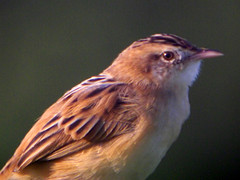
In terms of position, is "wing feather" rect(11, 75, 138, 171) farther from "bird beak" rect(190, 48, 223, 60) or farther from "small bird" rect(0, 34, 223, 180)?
"bird beak" rect(190, 48, 223, 60)

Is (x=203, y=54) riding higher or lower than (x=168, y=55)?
lower

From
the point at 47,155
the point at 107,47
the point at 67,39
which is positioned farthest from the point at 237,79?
the point at 47,155

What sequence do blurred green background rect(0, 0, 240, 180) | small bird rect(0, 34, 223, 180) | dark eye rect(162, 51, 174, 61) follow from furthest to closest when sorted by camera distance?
blurred green background rect(0, 0, 240, 180) → dark eye rect(162, 51, 174, 61) → small bird rect(0, 34, 223, 180)

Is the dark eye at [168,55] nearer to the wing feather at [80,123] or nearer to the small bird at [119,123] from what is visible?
the small bird at [119,123]

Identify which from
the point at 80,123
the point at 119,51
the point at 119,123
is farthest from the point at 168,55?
the point at 119,51

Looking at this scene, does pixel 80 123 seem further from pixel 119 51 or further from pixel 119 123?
pixel 119 51

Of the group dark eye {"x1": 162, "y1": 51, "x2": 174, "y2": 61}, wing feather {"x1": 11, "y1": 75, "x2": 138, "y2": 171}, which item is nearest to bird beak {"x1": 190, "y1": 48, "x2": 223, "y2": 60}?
dark eye {"x1": 162, "y1": 51, "x2": 174, "y2": 61}
